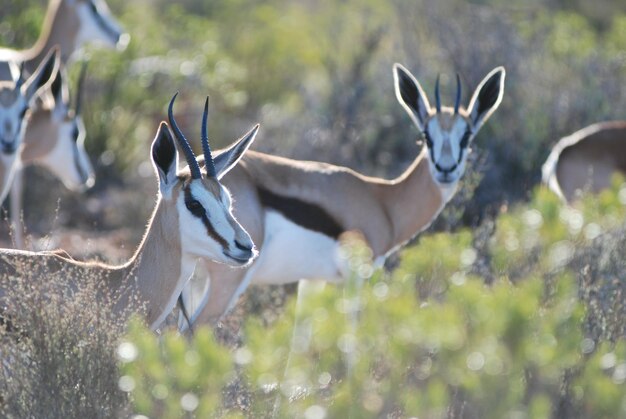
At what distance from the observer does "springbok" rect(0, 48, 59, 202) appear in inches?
354

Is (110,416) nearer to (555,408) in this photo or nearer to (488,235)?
(555,408)

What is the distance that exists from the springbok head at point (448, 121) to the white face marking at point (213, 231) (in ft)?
6.96

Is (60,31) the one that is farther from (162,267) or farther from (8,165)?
(162,267)

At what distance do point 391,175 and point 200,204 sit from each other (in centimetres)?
553

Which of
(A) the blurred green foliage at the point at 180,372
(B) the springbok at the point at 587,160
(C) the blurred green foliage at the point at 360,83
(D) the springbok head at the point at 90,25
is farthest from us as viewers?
(D) the springbok head at the point at 90,25

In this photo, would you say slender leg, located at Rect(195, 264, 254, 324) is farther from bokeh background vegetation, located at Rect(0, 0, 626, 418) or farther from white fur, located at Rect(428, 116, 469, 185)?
white fur, located at Rect(428, 116, 469, 185)

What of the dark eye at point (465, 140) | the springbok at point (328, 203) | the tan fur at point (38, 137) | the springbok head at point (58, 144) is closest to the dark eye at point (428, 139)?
the springbok at point (328, 203)

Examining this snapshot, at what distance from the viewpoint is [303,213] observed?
722cm

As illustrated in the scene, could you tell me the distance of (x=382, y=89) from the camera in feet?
41.3

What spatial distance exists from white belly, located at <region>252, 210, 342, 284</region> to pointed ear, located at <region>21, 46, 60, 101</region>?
3253 mm

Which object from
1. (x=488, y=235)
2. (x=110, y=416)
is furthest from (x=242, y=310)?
(x=110, y=416)

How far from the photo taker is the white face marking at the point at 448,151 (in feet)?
24.7

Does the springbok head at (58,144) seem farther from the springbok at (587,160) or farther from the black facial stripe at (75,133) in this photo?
the springbok at (587,160)

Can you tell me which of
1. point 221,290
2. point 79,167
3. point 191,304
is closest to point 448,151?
point 221,290
